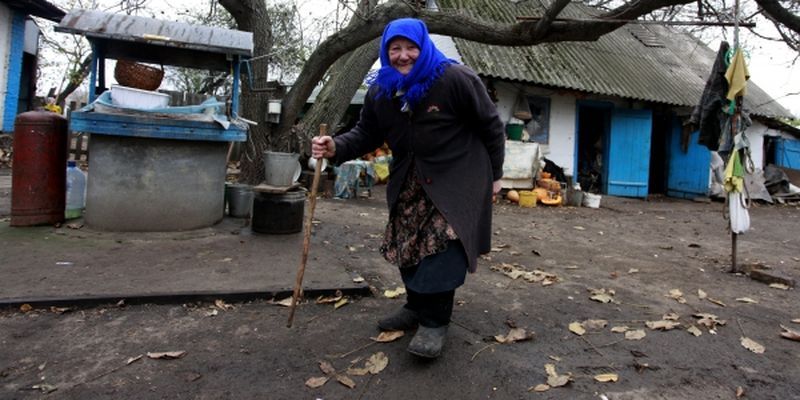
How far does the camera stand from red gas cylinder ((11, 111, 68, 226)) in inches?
184

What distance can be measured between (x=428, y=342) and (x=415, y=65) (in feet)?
4.66

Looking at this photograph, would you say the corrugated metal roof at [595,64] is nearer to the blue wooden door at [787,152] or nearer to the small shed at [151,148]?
the blue wooden door at [787,152]

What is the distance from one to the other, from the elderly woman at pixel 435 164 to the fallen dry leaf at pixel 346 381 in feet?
1.12

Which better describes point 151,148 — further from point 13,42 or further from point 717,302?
point 13,42

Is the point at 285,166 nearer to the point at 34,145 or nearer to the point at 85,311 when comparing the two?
the point at 34,145

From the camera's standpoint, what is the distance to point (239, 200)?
232 inches

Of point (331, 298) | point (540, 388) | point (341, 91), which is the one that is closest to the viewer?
point (540, 388)

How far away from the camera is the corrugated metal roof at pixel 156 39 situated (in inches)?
194

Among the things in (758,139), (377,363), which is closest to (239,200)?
(377,363)

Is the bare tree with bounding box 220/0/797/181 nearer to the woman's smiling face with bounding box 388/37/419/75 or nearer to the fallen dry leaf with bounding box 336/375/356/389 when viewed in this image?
the woman's smiling face with bounding box 388/37/419/75

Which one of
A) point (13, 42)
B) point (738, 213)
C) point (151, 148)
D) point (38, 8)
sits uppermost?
point (38, 8)

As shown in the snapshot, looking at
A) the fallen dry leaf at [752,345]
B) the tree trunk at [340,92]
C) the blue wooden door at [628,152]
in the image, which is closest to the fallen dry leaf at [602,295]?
the fallen dry leaf at [752,345]

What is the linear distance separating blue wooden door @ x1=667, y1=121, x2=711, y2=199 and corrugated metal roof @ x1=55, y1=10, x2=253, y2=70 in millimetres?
13572

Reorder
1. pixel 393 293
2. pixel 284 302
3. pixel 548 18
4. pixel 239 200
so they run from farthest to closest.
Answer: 1. pixel 239 200
2. pixel 548 18
3. pixel 393 293
4. pixel 284 302
